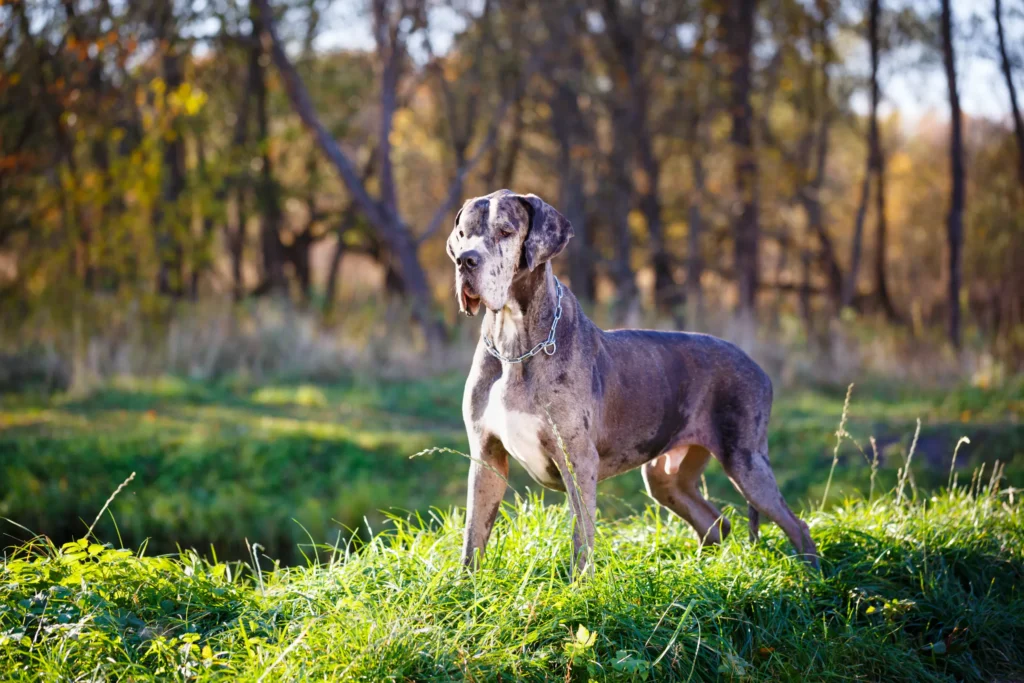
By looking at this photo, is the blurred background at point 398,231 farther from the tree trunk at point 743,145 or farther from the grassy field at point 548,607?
the grassy field at point 548,607

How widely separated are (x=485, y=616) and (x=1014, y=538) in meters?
3.01

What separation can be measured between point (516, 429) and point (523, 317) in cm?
45

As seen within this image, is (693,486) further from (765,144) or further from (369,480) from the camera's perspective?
(765,144)

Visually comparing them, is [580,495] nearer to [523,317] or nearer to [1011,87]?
[523,317]

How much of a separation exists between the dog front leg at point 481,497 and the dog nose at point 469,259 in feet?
2.74

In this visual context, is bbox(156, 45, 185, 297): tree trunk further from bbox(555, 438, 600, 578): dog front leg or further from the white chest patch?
bbox(555, 438, 600, 578): dog front leg

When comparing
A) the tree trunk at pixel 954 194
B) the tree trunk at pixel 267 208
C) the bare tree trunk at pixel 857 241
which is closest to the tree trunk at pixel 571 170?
the bare tree trunk at pixel 857 241

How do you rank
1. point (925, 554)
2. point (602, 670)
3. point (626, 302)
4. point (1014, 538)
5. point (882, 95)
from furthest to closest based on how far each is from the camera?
point (882, 95) → point (626, 302) → point (1014, 538) → point (925, 554) → point (602, 670)

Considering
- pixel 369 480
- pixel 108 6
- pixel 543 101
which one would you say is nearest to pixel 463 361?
pixel 369 480

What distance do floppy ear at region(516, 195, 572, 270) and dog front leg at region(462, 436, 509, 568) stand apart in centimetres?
80

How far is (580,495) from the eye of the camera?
3709 mm

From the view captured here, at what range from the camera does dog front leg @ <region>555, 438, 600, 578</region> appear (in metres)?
3.73

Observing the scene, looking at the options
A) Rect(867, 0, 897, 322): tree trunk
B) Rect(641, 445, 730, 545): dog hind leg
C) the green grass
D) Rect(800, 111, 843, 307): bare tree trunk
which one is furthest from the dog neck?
Rect(800, 111, 843, 307): bare tree trunk

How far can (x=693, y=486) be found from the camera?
4758 mm
